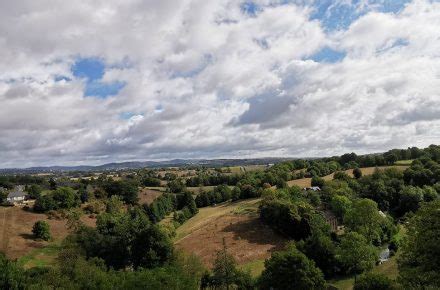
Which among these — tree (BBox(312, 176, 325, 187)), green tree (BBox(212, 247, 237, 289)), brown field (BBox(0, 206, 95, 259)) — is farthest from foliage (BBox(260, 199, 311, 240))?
brown field (BBox(0, 206, 95, 259))

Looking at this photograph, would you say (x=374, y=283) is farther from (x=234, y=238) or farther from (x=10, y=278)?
(x=234, y=238)

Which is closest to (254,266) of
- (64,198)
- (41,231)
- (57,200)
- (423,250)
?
(423,250)

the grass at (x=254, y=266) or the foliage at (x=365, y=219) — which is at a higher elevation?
the foliage at (x=365, y=219)

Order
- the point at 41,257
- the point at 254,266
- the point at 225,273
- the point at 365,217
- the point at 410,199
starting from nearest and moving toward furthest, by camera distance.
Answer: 1. the point at 225,273
2. the point at 254,266
3. the point at 365,217
4. the point at 41,257
5. the point at 410,199

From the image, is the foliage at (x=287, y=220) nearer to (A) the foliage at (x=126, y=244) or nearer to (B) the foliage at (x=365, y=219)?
→ (B) the foliage at (x=365, y=219)

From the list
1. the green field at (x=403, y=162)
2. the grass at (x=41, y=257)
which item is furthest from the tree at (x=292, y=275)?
the green field at (x=403, y=162)

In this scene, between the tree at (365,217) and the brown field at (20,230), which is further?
the brown field at (20,230)
